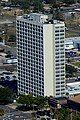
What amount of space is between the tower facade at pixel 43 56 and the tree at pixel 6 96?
1.32 m

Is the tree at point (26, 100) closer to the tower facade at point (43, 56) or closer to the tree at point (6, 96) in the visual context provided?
the tree at point (6, 96)

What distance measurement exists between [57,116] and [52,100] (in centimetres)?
364

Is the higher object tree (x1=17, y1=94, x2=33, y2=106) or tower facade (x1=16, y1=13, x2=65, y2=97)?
tower facade (x1=16, y1=13, x2=65, y2=97)

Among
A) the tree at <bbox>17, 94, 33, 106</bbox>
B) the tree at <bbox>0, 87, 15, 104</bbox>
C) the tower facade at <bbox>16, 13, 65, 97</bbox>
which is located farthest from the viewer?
the tree at <bbox>0, 87, 15, 104</bbox>

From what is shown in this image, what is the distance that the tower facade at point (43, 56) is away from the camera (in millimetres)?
40281

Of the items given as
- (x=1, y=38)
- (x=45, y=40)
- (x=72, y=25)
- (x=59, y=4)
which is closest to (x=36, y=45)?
(x=45, y=40)

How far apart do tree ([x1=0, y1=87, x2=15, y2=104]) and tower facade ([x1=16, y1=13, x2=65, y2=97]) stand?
1.32 meters

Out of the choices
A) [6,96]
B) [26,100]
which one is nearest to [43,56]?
[26,100]

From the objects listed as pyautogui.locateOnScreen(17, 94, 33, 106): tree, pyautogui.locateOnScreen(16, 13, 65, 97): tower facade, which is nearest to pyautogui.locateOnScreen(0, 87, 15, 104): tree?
pyautogui.locateOnScreen(17, 94, 33, 106): tree

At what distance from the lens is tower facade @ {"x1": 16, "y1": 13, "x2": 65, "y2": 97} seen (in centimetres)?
4028

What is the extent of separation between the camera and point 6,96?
40875mm

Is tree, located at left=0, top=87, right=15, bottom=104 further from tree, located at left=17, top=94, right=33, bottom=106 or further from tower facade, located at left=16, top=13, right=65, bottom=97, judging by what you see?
tower facade, located at left=16, top=13, right=65, bottom=97

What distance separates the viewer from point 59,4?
8206cm

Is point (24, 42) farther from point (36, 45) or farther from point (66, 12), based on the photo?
point (66, 12)
